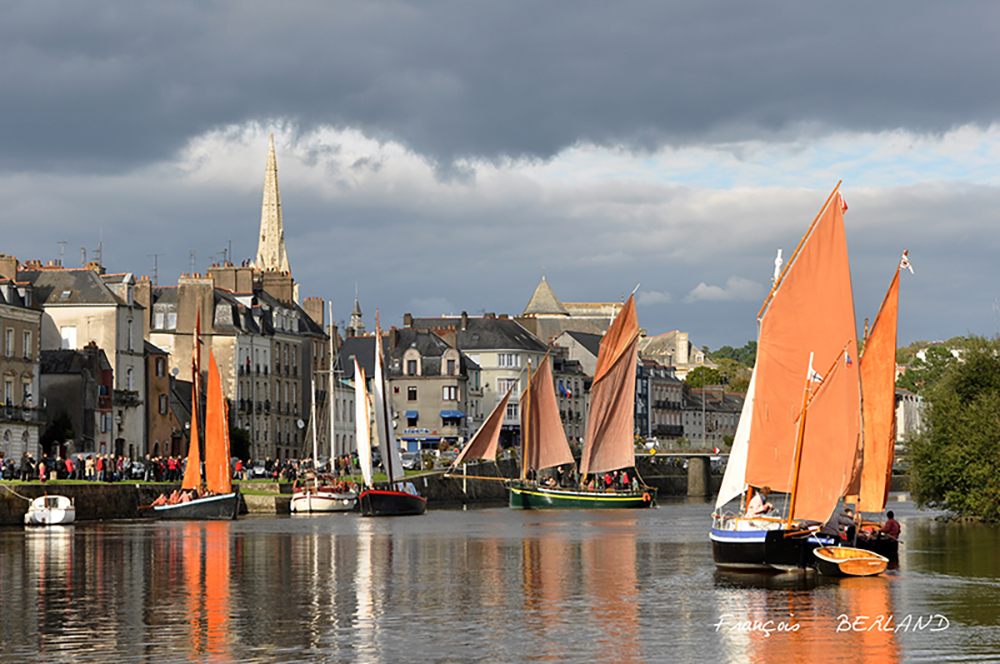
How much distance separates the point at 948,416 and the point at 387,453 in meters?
31.8

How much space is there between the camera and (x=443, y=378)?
153 metres

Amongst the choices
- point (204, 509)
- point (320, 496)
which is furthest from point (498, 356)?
point (204, 509)

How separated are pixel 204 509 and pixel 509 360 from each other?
9023 centimetres

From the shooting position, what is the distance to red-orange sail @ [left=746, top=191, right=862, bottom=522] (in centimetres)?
3847

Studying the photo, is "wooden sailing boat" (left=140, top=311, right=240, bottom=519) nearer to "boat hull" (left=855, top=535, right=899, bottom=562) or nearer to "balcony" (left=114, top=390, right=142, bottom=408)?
"balcony" (left=114, top=390, right=142, bottom=408)

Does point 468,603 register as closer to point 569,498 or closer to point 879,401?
point 879,401

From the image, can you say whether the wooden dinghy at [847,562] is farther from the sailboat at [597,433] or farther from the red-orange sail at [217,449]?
the sailboat at [597,433]

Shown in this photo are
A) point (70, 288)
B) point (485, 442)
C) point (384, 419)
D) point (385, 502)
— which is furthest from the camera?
point (70, 288)

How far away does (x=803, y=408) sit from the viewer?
127 ft

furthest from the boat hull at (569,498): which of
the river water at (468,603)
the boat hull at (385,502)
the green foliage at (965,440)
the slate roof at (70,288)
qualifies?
the river water at (468,603)

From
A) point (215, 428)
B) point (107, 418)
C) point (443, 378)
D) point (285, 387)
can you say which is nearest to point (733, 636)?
point (215, 428)

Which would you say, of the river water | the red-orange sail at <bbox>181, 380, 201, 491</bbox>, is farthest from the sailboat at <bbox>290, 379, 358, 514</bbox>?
the river water

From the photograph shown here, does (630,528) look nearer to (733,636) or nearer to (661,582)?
(661,582)

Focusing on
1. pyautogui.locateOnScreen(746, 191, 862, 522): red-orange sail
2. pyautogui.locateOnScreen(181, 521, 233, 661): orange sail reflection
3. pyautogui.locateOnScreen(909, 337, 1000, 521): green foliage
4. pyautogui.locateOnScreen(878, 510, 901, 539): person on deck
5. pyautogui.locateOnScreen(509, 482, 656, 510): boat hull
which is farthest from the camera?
pyautogui.locateOnScreen(509, 482, 656, 510): boat hull
